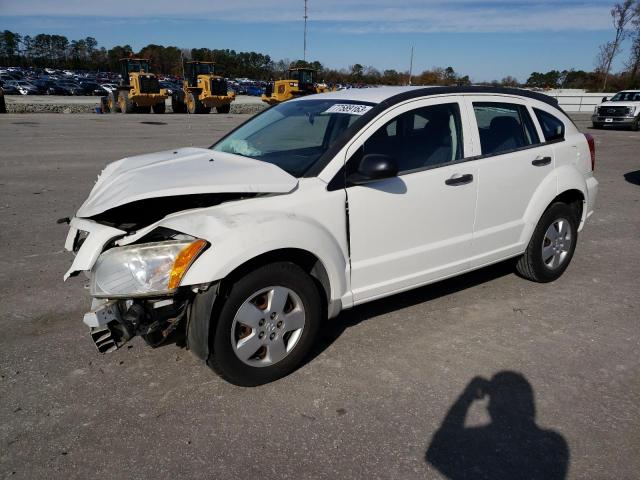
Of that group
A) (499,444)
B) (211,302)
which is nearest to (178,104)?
(211,302)

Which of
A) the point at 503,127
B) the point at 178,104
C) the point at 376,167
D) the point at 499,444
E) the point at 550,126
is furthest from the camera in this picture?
the point at 178,104

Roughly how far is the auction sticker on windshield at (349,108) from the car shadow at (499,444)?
199 centimetres

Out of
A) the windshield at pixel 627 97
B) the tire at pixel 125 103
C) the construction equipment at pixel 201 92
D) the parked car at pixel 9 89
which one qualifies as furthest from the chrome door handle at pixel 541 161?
the parked car at pixel 9 89

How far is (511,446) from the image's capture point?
2676mm

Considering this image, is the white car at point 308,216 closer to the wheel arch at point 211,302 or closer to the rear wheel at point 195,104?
the wheel arch at point 211,302

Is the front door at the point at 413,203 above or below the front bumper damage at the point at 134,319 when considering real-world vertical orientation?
above

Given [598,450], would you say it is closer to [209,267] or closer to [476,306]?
[476,306]

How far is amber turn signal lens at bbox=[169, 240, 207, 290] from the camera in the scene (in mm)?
2732

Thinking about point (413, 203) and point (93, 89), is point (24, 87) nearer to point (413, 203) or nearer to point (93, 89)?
point (93, 89)

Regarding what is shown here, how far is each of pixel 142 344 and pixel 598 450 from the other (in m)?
2.89

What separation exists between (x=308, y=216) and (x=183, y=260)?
80 centimetres

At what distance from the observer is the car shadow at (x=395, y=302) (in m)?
3.81

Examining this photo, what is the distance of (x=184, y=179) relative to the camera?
310 centimetres

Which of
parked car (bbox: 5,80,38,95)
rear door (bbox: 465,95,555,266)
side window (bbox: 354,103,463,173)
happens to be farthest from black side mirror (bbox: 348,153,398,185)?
parked car (bbox: 5,80,38,95)
